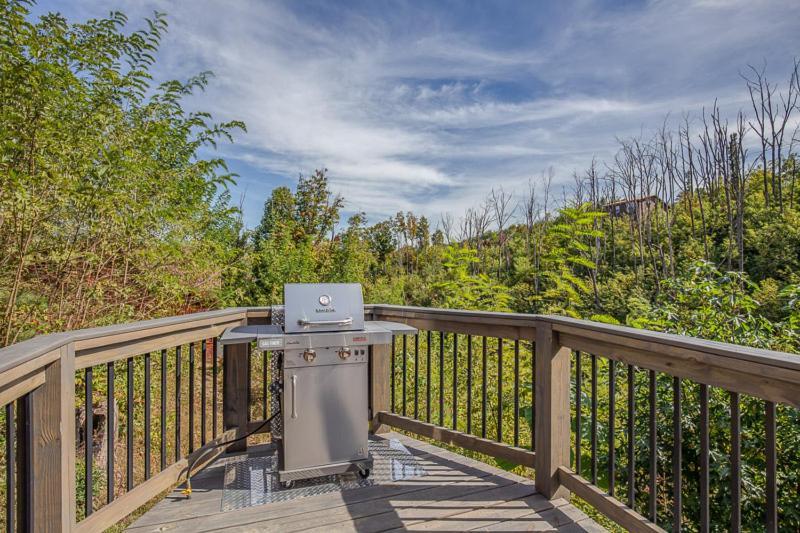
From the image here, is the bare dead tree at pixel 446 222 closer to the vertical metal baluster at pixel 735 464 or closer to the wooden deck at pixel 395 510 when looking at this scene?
the wooden deck at pixel 395 510

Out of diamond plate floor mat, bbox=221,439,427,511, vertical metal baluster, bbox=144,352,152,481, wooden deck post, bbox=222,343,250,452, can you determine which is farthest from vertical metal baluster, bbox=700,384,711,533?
wooden deck post, bbox=222,343,250,452

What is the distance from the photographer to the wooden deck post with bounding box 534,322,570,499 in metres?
2.18

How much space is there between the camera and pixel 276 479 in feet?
8.13

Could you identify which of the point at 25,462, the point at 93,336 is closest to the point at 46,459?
the point at 25,462

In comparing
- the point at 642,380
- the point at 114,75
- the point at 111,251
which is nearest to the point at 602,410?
the point at 642,380

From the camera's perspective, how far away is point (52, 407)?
140 centimetres

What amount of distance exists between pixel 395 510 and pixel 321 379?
2.53 feet

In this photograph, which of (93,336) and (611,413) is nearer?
(93,336)

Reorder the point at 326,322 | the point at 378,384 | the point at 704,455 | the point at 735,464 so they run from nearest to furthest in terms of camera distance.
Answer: the point at 735,464
the point at 704,455
the point at 326,322
the point at 378,384

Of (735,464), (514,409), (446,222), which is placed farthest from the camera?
(446,222)

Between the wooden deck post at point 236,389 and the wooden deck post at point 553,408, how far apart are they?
188cm

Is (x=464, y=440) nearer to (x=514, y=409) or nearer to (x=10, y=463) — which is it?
(x=514, y=409)

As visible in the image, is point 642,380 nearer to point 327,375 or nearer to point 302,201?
point 327,375

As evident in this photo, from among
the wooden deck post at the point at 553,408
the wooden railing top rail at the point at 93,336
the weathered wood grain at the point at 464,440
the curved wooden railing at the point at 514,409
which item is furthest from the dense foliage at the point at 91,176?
the wooden deck post at the point at 553,408
